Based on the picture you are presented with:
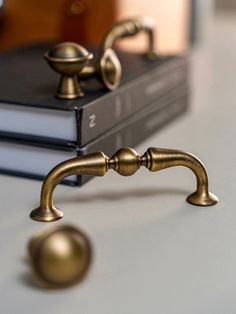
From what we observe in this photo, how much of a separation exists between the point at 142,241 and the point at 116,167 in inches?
2.5

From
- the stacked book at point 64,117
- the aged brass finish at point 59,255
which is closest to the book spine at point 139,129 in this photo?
the stacked book at point 64,117

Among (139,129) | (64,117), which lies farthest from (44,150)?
(139,129)

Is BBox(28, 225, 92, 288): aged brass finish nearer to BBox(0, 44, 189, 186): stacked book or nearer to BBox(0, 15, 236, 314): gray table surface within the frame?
BBox(0, 15, 236, 314): gray table surface

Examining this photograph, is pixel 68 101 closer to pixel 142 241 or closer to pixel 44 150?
pixel 44 150

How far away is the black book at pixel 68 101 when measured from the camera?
516mm

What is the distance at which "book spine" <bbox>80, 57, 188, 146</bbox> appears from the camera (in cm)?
52

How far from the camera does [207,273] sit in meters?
0.38

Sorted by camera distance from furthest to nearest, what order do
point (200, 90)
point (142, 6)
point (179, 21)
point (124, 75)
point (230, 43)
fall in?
point (230, 43) → point (179, 21) → point (142, 6) → point (200, 90) → point (124, 75)

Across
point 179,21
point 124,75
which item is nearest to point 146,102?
point 124,75

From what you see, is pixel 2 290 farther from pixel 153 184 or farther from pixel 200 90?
pixel 200 90

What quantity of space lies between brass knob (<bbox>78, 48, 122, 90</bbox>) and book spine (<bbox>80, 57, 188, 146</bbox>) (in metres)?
0.01

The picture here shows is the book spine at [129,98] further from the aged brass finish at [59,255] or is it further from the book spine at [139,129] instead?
the aged brass finish at [59,255]

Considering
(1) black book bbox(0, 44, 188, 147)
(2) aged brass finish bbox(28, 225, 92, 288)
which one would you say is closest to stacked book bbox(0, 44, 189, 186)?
(1) black book bbox(0, 44, 188, 147)

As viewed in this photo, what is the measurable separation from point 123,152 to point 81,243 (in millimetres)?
125
